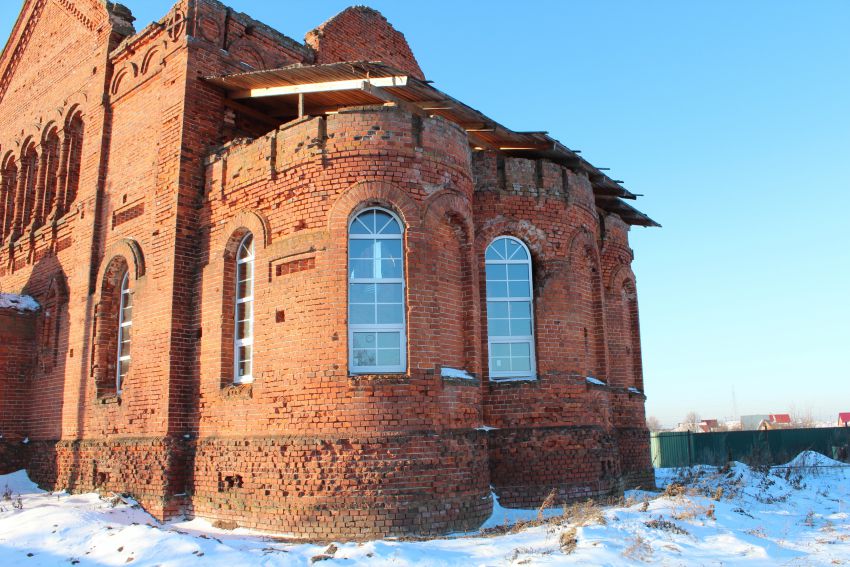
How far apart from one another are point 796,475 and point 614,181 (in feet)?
29.0

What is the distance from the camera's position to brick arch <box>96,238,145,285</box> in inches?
495

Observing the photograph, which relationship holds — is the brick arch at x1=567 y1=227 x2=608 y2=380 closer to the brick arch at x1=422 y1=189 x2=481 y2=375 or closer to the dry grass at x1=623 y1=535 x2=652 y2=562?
the brick arch at x1=422 y1=189 x2=481 y2=375

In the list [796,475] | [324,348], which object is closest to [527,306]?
[324,348]

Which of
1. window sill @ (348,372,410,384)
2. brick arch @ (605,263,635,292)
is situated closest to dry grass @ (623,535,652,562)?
window sill @ (348,372,410,384)

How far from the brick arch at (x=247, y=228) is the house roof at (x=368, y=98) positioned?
1.75 metres

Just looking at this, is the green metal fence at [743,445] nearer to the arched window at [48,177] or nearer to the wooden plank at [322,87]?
the wooden plank at [322,87]

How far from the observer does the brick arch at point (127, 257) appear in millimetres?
12562

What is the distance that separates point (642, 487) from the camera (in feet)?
47.5

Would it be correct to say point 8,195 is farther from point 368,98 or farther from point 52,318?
point 368,98

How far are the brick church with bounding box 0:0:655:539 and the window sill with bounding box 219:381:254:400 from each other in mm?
35

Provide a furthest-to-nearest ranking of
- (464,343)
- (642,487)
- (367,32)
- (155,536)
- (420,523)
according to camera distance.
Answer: (367,32)
(642,487)
(464,343)
(420,523)
(155,536)

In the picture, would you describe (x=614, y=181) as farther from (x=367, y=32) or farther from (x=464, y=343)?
(x=367, y=32)

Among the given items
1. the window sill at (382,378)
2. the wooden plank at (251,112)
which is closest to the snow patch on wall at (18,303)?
the wooden plank at (251,112)

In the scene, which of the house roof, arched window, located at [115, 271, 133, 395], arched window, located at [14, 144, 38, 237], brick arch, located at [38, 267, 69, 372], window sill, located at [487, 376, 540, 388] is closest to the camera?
the house roof
